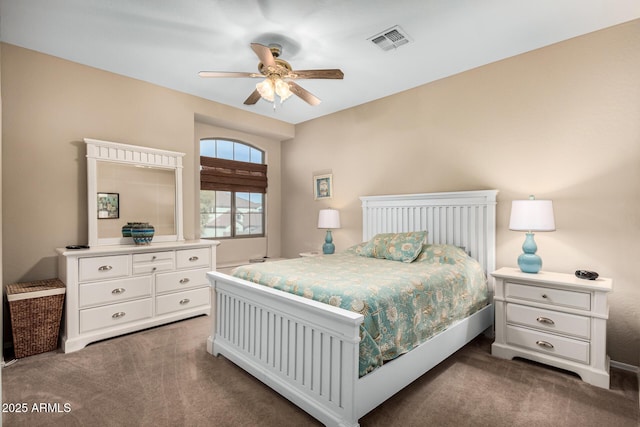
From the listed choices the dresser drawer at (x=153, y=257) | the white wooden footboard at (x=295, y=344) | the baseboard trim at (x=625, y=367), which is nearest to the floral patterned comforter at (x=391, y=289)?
the white wooden footboard at (x=295, y=344)

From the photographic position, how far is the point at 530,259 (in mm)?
2891

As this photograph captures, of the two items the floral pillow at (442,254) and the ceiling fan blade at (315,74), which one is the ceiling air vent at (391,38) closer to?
the ceiling fan blade at (315,74)

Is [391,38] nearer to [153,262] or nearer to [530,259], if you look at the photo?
[530,259]

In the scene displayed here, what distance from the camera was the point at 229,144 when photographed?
5.20 metres

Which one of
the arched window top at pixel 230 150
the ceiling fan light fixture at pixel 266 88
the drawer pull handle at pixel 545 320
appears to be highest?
the ceiling fan light fixture at pixel 266 88

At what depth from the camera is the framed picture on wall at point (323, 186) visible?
5027 mm

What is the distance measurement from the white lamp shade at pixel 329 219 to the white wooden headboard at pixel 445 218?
0.41m

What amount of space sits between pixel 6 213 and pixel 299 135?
3.67m

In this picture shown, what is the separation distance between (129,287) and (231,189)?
84.0 inches

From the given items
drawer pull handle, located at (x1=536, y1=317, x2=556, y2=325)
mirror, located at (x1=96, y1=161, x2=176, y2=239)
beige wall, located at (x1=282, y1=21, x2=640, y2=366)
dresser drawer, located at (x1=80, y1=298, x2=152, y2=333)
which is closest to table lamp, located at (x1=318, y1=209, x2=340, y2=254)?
beige wall, located at (x1=282, y1=21, x2=640, y2=366)

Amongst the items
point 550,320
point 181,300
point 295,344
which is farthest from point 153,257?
point 550,320

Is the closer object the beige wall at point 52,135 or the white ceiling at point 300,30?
the white ceiling at point 300,30

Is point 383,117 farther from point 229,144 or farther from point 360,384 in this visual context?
point 360,384

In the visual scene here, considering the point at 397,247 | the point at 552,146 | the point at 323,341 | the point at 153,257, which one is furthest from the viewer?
the point at 153,257
